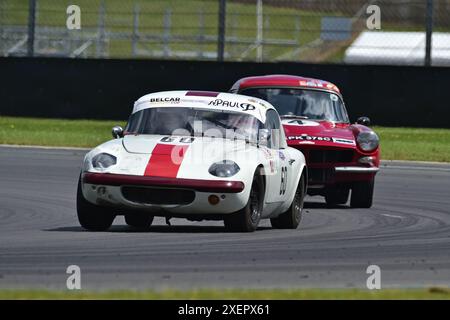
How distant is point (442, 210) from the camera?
14422 millimetres

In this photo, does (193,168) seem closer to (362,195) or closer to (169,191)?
(169,191)

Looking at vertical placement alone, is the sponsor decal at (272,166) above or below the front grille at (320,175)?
above

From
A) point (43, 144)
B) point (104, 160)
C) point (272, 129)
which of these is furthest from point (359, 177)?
point (43, 144)

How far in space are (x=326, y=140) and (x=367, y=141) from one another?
56 cm

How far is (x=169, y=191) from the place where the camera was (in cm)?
1080

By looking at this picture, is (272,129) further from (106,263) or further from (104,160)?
(106,263)

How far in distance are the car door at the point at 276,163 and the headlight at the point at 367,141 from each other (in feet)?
8.31

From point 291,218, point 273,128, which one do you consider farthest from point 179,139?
point 291,218

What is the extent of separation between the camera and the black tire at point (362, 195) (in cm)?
1495

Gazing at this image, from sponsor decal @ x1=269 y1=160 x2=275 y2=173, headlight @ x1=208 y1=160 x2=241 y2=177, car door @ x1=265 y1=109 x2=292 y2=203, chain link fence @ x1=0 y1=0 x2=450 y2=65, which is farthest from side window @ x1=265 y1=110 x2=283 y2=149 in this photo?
chain link fence @ x1=0 y1=0 x2=450 y2=65

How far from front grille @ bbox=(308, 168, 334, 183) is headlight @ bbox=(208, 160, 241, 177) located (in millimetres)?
3952

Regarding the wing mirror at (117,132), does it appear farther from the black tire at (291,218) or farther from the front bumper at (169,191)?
the black tire at (291,218)

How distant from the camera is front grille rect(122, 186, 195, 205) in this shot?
1081 cm

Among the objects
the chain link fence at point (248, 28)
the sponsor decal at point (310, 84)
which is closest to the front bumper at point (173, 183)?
the sponsor decal at point (310, 84)
